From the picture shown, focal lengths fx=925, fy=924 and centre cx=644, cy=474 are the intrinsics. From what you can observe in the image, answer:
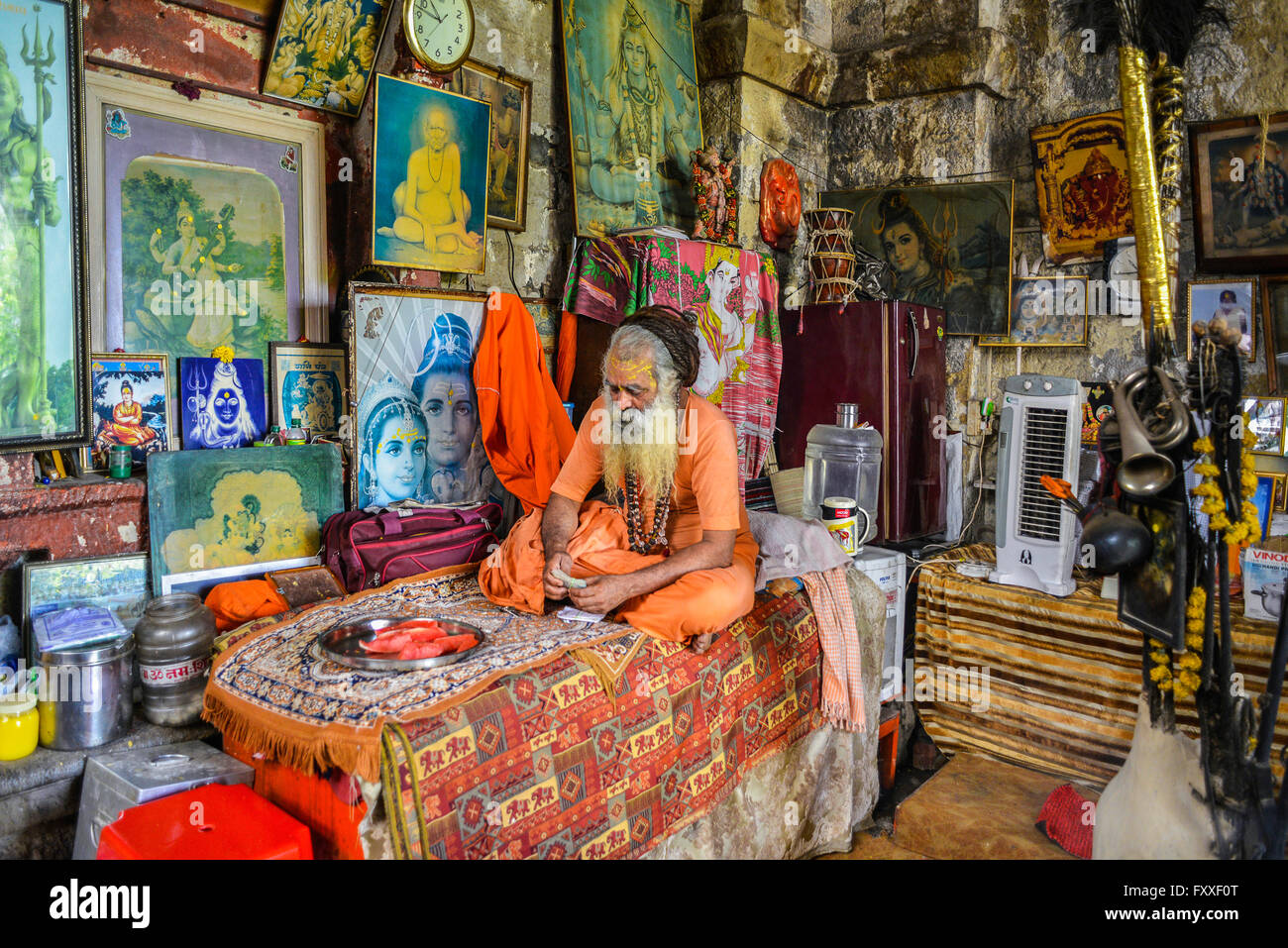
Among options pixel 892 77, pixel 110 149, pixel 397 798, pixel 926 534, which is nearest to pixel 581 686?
pixel 397 798

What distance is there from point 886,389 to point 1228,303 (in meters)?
1.67

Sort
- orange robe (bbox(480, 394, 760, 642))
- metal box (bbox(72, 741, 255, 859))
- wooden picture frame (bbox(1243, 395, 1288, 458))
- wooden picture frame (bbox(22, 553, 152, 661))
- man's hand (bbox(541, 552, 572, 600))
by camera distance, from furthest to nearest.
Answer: wooden picture frame (bbox(1243, 395, 1288, 458)), man's hand (bbox(541, 552, 572, 600)), orange robe (bbox(480, 394, 760, 642)), wooden picture frame (bbox(22, 553, 152, 661)), metal box (bbox(72, 741, 255, 859))

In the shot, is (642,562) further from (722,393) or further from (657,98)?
(657,98)

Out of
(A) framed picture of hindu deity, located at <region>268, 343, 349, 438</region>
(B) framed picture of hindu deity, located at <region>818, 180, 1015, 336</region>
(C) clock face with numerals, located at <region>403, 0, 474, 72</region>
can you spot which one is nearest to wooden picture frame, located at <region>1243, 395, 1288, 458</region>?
(B) framed picture of hindu deity, located at <region>818, 180, 1015, 336</region>

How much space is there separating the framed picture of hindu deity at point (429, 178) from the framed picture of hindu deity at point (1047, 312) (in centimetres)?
301

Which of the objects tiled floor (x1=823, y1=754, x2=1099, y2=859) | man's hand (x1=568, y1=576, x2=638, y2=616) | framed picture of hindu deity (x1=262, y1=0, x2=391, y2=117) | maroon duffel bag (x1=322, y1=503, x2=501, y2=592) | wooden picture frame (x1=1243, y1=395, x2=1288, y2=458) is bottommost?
tiled floor (x1=823, y1=754, x2=1099, y2=859)

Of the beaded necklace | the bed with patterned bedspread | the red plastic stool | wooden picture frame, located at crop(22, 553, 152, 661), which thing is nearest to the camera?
the red plastic stool

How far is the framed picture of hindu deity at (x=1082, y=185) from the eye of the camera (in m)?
4.84

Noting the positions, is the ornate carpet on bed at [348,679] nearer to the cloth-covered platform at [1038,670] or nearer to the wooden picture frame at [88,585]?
the wooden picture frame at [88,585]

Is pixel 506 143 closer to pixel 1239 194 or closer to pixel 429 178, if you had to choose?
pixel 429 178

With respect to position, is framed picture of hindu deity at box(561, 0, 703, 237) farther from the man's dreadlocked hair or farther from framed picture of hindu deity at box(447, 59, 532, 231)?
the man's dreadlocked hair

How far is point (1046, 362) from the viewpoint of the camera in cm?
520

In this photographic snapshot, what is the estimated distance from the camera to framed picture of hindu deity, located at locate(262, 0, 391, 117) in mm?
3688

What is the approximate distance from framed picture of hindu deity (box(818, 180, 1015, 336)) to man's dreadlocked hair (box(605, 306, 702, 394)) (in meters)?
2.49
